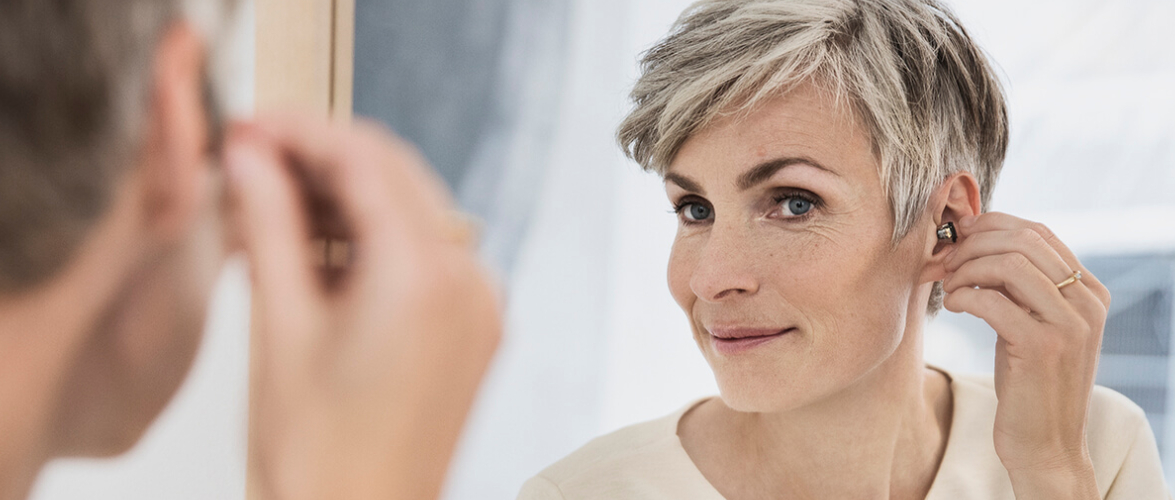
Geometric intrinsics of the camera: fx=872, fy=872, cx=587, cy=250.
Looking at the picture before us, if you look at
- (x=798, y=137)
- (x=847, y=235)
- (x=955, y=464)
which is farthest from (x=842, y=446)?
(x=798, y=137)

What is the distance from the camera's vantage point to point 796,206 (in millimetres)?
937

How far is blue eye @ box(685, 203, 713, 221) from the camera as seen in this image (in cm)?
102

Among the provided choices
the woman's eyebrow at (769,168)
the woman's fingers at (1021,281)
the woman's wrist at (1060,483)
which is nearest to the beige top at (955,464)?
the woman's wrist at (1060,483)

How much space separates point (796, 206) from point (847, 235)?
61 mm

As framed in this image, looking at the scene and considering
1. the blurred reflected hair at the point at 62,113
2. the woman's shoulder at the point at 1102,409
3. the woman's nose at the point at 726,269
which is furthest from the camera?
the woman's shoulder at the point at 1102,409

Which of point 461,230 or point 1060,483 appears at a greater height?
point 461,230

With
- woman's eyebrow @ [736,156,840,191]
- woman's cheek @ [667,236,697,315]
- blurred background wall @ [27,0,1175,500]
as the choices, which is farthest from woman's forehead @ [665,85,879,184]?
blurred background wall @ [27,0,1175,500]

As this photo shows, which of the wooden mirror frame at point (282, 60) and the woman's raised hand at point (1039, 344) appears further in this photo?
the woman's raised hand at point (1039, 344)

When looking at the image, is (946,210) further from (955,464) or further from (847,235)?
(955,464)

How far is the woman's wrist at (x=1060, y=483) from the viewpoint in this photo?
0.92 meters

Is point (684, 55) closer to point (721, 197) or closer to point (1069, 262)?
point (721, 197)

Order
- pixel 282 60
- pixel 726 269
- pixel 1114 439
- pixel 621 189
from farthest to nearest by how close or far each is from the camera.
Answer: pixel 621 189 < pixel 1114 439 < pixel 726 269 < pixel 282 60

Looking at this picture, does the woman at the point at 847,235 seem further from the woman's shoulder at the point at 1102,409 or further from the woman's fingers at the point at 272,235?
the woman's fingers at the point at 272,235

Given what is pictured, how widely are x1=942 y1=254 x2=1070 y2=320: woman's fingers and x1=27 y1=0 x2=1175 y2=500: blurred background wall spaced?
3.13ft
